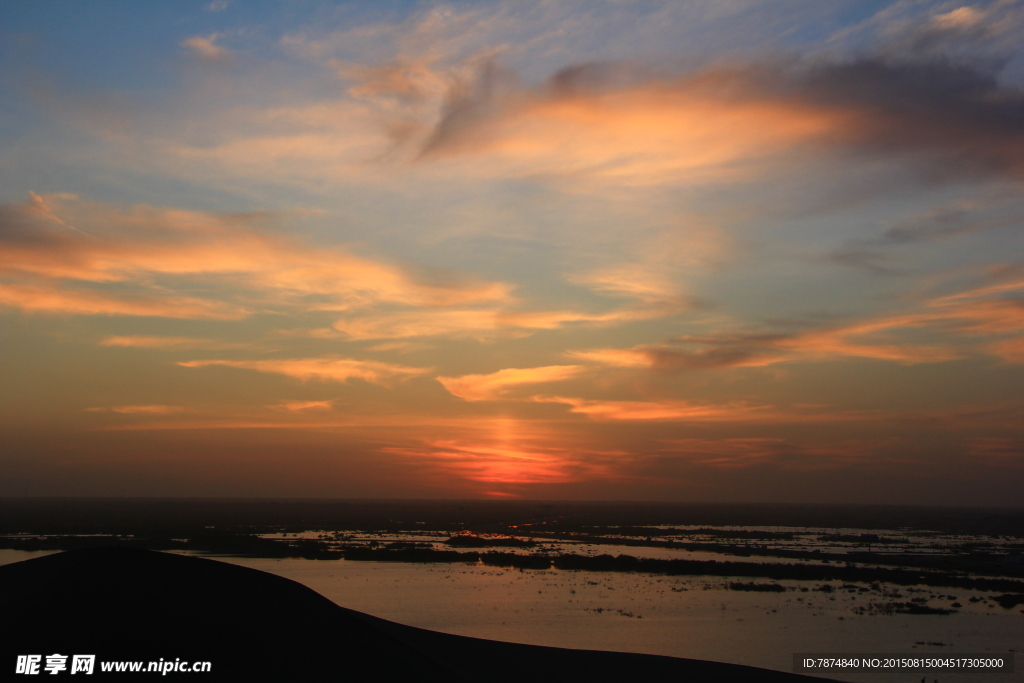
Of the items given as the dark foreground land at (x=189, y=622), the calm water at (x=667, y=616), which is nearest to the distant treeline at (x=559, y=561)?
the calm water at (x=667, y=616)

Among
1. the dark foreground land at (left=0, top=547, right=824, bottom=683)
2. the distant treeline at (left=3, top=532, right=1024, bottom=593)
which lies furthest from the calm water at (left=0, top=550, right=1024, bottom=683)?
the dark foreground land at (left=0, top=547, right=824, bottom=683)

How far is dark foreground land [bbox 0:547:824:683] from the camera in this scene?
1214 centimetres

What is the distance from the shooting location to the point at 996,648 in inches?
1288

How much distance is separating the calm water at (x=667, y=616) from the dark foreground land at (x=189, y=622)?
2088cm

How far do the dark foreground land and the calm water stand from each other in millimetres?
20880

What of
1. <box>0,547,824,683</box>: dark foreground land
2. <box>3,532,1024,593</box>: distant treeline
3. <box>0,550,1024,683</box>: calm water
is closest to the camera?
<box>0,547,824,683</box>: dark foreground land

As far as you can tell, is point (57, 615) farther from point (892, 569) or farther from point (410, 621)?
point (892, 569)

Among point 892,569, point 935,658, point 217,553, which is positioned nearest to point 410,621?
point 935,658

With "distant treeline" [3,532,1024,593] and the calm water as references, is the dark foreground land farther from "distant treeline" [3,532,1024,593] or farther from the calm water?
"distant treeline" [3,532,1024,593]

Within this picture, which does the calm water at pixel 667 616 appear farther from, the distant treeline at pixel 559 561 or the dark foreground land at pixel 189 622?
the dark foreground land at pixel 189 622

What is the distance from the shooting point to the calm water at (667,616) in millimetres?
32906

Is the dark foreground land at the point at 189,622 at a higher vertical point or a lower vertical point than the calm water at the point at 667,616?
higher

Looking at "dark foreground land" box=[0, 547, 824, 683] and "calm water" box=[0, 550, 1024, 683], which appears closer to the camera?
"dark foreground land" box=[0, 547, 824, 683]

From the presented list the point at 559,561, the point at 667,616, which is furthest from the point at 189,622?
the point at 559,561
